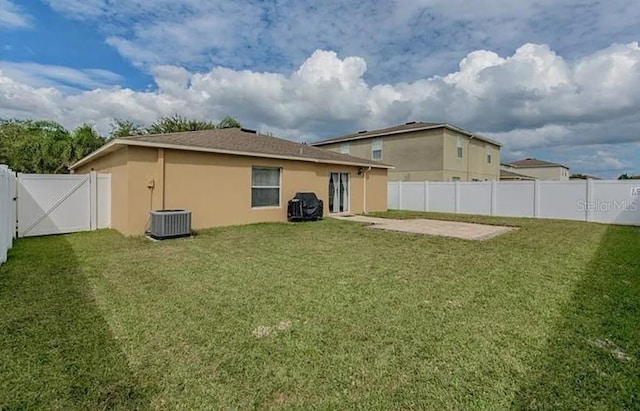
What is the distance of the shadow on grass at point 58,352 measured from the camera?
236cm

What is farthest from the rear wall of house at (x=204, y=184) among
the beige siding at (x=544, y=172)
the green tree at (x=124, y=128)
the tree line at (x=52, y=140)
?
the beige siding at (x=544, y=172)

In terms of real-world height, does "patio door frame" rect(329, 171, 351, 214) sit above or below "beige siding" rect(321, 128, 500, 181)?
below

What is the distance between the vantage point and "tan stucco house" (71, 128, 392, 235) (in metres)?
9.41

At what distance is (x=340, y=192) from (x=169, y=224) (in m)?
8.73

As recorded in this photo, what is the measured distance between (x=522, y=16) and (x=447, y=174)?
1236 cm

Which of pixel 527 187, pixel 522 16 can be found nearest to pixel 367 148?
pixel 527 187

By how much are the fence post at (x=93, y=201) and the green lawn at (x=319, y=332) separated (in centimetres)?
397

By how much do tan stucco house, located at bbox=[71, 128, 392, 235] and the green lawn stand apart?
3238 mm

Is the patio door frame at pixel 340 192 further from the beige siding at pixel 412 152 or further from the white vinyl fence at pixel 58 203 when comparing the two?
the beige siding at pixel 412 152

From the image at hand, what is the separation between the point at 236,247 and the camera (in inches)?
311

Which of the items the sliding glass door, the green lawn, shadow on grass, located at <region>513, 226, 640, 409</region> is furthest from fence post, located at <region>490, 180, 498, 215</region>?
shadow on grass, located at <region>513, 226, 640, 409</region>

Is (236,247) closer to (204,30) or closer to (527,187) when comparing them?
(204,30)

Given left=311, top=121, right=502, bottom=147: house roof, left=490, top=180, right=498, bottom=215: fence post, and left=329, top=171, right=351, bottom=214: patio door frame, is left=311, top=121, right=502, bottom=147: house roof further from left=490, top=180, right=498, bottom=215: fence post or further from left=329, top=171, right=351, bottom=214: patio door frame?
left=329, top=171, right=351, bottom=214: patio door frame

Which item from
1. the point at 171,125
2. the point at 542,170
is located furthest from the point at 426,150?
the point at 542,170
